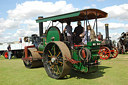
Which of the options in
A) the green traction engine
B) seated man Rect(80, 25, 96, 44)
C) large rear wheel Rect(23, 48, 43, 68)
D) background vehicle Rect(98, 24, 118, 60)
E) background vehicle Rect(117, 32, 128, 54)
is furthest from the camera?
background vehicle Rect(117, 32, 128, 54)

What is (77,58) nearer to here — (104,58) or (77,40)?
(77,40)

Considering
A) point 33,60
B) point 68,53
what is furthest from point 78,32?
point 33,60

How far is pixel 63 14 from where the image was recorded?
500cm

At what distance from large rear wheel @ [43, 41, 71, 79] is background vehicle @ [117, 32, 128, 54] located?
35.4 feet

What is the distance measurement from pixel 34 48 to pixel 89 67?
3.65 m

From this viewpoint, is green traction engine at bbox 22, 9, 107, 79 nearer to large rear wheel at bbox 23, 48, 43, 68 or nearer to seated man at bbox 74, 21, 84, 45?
seated man at bbox 74, 21, 84, 45

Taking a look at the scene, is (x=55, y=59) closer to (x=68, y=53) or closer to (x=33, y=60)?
(x=68, y=53)

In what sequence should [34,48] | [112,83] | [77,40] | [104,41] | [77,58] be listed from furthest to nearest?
[104,41], [34,48], [77,40], [77,58], [112,83]

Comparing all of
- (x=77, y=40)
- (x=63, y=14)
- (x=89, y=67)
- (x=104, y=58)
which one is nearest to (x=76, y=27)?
(x=77, y=40)

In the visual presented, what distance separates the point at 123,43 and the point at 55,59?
38.3 feet

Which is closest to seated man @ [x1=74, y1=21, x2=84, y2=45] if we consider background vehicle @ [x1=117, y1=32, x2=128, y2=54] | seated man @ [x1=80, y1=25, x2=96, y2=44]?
seated man @ [x1=80, y1=25, x2=96, y2=44]

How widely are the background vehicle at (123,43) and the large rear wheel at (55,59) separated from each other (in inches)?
425

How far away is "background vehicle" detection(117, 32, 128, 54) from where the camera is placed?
14.6 m

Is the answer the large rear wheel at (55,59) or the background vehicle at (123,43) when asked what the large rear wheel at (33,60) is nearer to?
the large rear wheel at (55,59)
